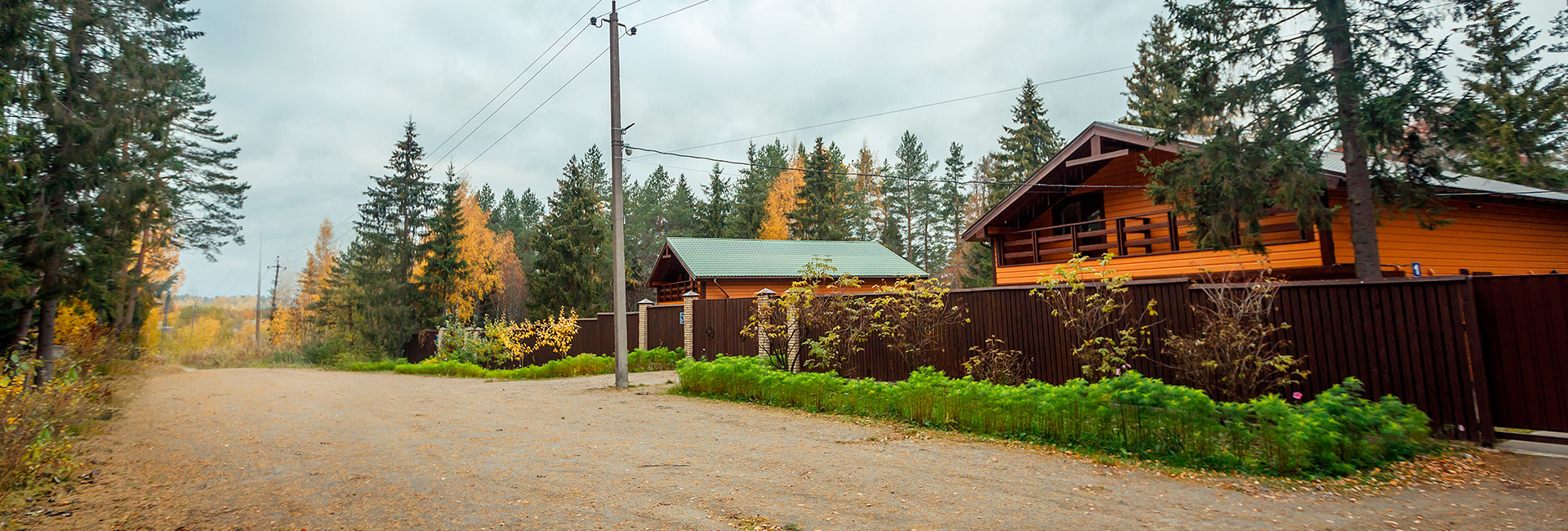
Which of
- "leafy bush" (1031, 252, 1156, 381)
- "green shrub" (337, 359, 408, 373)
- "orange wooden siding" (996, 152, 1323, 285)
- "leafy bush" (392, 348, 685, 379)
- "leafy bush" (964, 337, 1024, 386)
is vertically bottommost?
"green shrub" (337, 359, 408, 373)

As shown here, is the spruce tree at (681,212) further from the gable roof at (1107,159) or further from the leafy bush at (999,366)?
the leafy bush at (999,366)

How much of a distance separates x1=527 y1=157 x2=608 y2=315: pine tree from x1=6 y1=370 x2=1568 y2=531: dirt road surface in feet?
87.5

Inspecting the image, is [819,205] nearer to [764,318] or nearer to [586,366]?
[586,366]

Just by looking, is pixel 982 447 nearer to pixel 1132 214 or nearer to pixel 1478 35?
pixel 1478 35

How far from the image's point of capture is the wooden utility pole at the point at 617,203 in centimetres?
1425

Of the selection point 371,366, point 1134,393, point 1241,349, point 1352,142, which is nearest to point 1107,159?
point 1352,142

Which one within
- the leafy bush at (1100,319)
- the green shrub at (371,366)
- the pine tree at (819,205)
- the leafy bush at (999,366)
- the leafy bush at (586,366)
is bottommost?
the green shrub at (371,366)

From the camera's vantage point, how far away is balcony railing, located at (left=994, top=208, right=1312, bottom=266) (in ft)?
42.4

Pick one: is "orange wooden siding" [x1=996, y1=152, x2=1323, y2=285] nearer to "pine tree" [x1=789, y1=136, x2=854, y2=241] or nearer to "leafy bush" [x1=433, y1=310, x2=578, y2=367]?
"leafy bush" [x1=433, y1=310, x2=578, y2=367]

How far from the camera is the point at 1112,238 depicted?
16016 millimetres

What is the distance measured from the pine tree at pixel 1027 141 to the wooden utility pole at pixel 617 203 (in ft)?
81.5

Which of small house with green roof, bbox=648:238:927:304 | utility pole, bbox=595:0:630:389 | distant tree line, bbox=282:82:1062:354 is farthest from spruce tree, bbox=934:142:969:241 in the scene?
utility pole, bbox=595:0:630:389

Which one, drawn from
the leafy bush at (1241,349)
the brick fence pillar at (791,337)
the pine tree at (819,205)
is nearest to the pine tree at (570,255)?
the pine tree at (819,205)

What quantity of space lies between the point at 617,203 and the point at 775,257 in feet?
48.3
